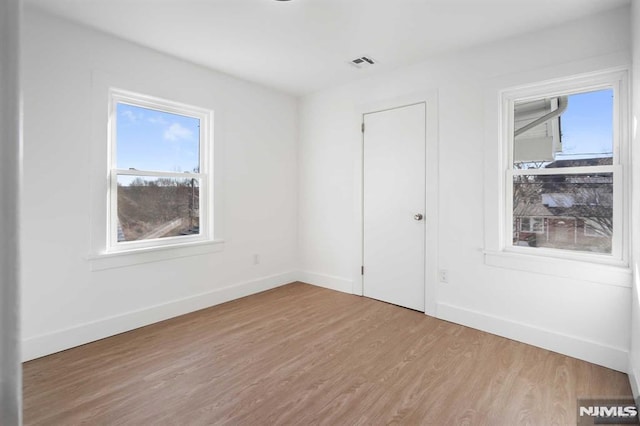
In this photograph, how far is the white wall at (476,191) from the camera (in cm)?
251

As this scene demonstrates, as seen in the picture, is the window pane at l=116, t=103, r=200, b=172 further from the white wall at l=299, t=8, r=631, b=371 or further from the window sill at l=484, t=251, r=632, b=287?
the window sill at l=484, t=251, r=632, b=287

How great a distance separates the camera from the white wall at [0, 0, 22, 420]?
27 cm

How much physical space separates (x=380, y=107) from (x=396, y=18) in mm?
1198

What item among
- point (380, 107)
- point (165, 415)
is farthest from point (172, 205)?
point (380, 107)

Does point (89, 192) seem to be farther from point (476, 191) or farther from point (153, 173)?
point (476, 191)

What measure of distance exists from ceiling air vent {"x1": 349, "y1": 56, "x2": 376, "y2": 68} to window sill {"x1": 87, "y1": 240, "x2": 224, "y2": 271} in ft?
7.64

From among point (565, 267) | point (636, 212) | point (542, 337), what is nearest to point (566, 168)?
point (636, 212)

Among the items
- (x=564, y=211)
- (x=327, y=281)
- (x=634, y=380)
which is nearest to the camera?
(x=634, y=380)

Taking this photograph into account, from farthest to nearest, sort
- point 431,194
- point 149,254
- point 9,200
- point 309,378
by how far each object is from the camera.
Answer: point 431,194
point 149,254
point 309,378
point 9,200

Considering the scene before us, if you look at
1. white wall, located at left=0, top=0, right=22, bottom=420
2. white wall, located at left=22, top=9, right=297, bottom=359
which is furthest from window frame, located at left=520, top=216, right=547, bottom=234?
white wall, located at left=0, top=0, right=22, bottom=420

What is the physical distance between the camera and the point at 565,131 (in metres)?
2.75

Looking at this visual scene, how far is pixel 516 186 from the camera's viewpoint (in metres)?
2.98

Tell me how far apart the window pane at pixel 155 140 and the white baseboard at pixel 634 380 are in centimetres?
385

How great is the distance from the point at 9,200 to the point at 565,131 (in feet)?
11.1
